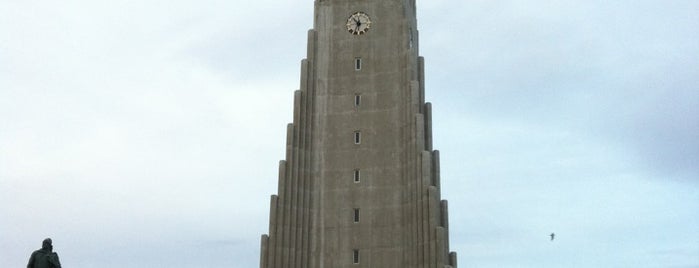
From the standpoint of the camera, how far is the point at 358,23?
2399 inches

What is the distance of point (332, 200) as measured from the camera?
56406 mm

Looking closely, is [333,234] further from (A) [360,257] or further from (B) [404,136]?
(B) [404,136]

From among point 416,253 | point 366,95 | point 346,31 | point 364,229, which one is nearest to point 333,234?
point 364,229

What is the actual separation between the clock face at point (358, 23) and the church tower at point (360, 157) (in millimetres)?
75

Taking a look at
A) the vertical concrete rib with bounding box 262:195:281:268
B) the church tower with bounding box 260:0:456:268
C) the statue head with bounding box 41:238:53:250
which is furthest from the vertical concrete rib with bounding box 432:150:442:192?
the statue head with bounding box 41:238:53:250

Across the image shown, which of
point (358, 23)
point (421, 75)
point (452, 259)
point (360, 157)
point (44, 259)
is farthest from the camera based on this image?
point (358, 23)

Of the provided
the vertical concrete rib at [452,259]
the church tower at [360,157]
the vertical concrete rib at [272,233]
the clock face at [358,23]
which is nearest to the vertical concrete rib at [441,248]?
the church tower at [360,157]

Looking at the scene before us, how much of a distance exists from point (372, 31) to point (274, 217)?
51.9 feet

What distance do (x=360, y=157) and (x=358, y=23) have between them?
34.6 ft

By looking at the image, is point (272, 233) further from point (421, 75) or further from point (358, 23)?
point (358, 23)

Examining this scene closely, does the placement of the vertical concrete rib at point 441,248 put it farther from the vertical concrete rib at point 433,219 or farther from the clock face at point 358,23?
the clock face at point 358,23

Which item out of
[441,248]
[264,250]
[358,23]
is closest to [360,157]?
[441,248]

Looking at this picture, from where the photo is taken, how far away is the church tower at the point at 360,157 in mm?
54438

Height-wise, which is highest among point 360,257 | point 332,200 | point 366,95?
point 366,95
